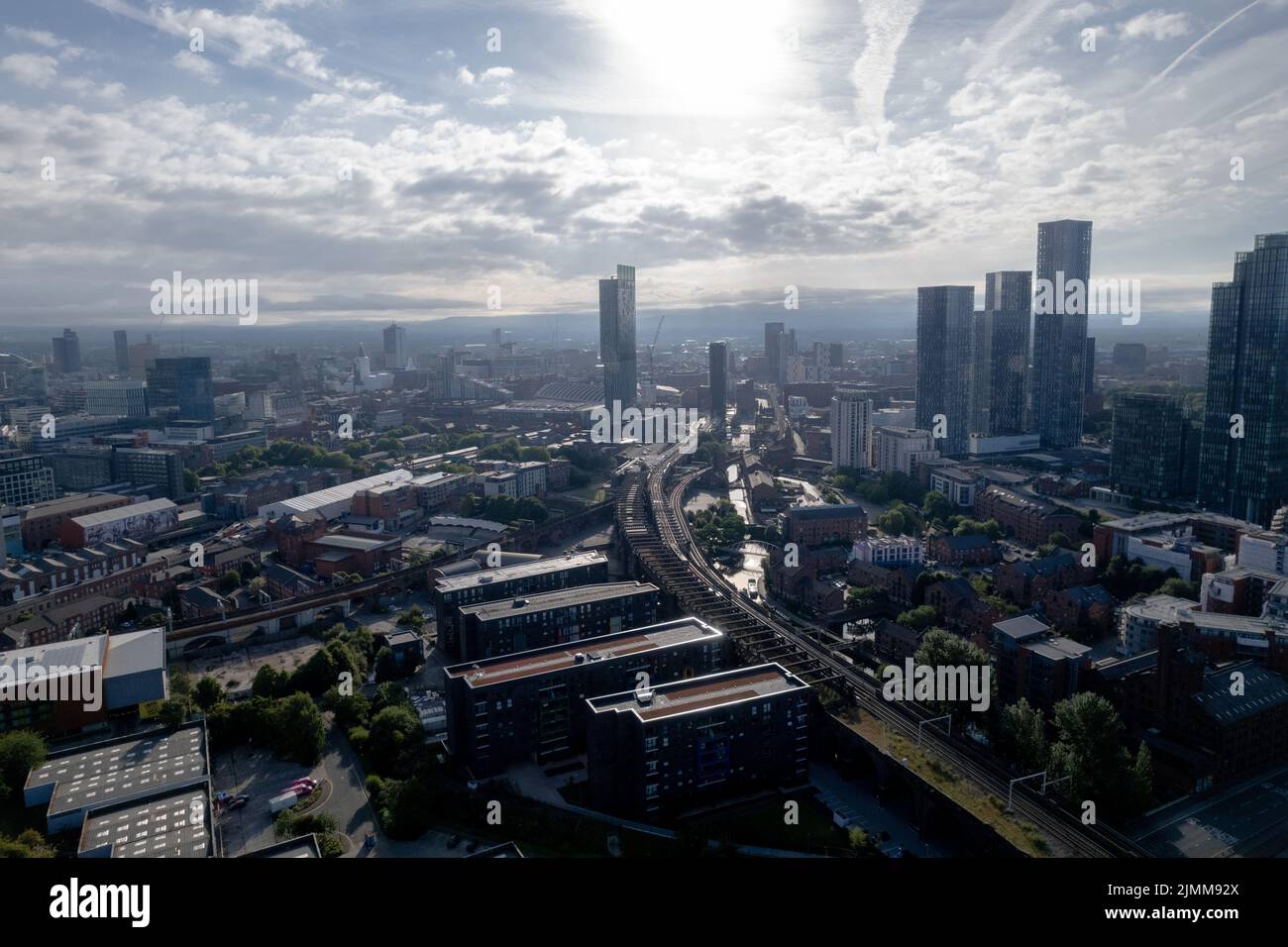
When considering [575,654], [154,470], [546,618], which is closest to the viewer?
[575,654]

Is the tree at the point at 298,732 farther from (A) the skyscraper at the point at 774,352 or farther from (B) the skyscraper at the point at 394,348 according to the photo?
(B) the skyscraper at the point at 394,348

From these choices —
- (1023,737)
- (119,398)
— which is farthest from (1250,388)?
(119,398)

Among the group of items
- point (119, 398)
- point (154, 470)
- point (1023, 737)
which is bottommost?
point (1023, 737)

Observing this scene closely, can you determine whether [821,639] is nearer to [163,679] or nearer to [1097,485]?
[163,679]

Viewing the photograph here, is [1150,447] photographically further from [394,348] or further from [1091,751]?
[394,348]

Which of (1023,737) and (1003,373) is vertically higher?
(1003,373)

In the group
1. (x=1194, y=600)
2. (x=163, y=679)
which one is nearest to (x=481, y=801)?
(x=163, y=679)

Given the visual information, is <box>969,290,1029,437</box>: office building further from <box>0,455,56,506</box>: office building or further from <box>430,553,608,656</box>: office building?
<box>0,455,56,506</box>: office building
